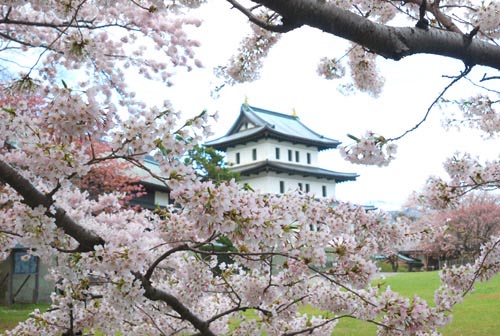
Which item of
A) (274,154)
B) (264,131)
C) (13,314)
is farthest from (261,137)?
(13,314)

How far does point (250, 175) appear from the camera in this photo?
105ft

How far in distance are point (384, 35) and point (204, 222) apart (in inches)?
41.4

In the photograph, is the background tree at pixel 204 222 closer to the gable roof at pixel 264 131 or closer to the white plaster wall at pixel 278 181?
the white plaster wall at pixel 278 181

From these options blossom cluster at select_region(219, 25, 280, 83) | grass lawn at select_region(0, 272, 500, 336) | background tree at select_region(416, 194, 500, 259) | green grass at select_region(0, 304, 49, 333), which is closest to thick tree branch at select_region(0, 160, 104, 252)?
blossom cluster at select_region(219, 25, 280, 83)

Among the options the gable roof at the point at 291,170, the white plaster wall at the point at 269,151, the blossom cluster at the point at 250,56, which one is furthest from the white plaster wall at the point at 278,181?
the blossom cluster at the point at 250,56

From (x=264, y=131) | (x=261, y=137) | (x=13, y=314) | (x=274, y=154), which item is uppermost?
(x=264, y=131)

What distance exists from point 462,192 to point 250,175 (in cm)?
Answer: 2878

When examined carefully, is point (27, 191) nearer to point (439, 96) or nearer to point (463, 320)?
point (439, 96)

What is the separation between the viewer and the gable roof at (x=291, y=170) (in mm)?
30203

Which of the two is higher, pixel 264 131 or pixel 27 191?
pixel 264 131

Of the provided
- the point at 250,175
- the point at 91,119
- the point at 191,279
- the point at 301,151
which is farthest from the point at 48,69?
the point at 301,151

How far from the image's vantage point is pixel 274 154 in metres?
32.4

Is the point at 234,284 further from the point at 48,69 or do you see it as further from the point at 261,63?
the point at 48,69

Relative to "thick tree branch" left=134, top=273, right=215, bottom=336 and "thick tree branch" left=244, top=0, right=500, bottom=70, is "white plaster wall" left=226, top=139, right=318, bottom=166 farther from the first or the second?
"thick tree branch" left=244, top=0, right=500, bottom=70
